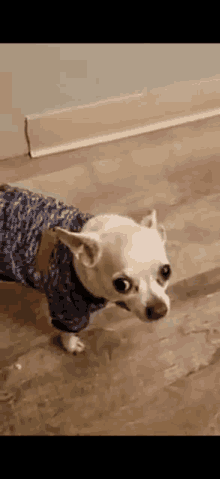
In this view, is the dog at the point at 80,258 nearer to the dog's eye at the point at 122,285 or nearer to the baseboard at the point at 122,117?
the dog's eye at the point at 122,285

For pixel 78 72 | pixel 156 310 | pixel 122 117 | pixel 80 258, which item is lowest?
pixel 156 310

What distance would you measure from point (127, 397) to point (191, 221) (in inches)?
37.6

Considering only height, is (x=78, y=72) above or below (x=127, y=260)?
above

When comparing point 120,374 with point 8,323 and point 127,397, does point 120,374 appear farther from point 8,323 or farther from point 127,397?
point 8,323

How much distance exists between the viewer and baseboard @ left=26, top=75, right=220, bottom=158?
1.92 m

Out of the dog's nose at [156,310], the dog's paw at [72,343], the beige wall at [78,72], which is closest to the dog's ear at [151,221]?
the dog's nose at [156,310]

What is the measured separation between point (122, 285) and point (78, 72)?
4.39ft

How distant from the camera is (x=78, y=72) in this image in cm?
177

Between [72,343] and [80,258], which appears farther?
[72,343]

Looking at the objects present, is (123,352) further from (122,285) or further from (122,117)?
(122,117)

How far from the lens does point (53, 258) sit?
3.66ft

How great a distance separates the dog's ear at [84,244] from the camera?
3.00 ft

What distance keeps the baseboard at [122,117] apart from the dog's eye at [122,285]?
1283 millimetres

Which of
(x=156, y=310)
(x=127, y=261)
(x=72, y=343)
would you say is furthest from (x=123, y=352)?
(x=127, y=261)
